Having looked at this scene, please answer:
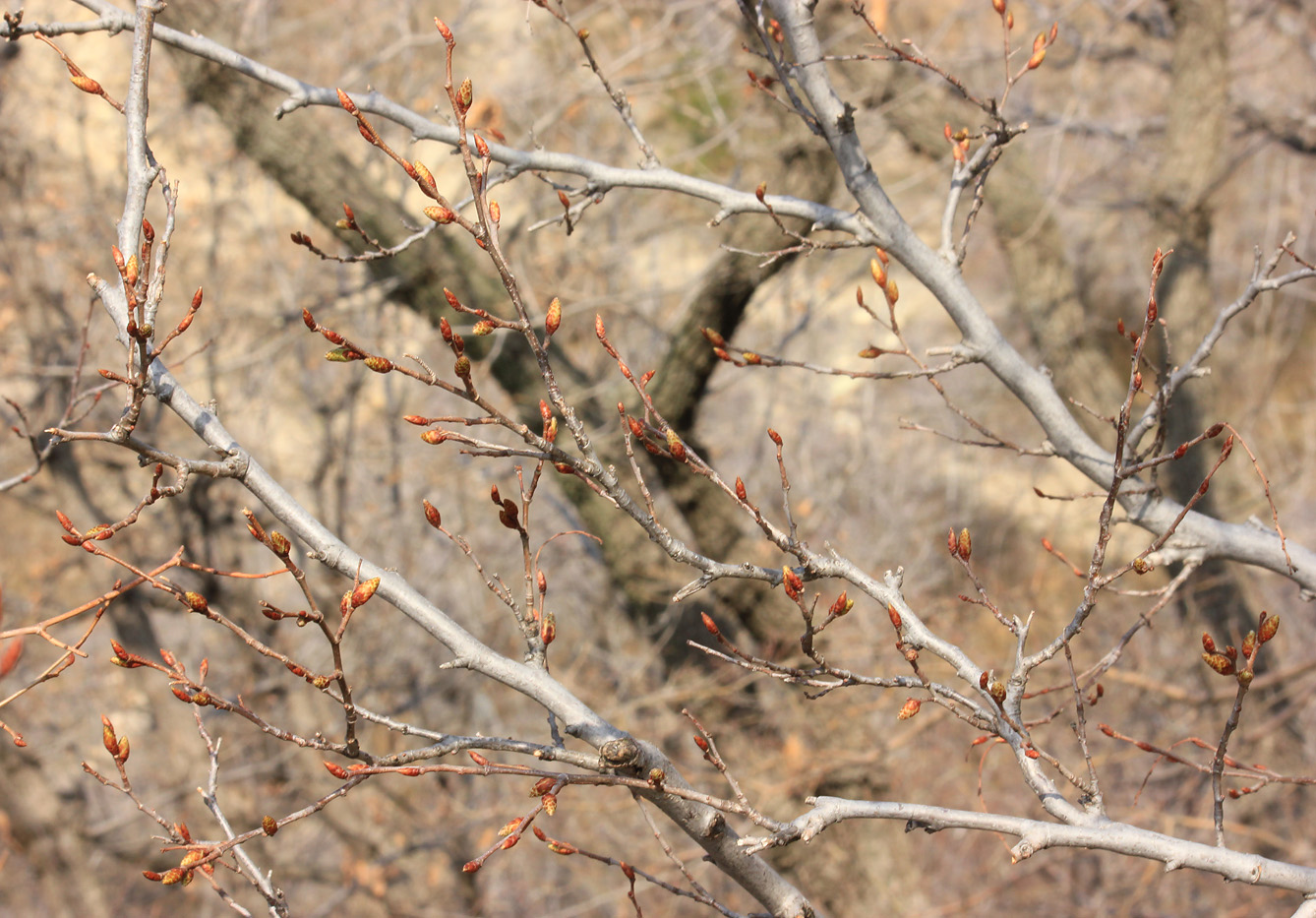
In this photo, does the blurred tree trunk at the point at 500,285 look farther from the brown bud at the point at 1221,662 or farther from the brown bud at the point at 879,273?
the brown bud at the point at 1221,662

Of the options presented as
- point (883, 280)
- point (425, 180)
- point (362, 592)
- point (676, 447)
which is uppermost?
point (883, 280)

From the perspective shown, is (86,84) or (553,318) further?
(86,84)

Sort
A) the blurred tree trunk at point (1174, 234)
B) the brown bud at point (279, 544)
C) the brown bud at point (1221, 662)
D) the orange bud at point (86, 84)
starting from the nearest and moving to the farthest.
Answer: the brown bud at point (279, 544)
the brown bud at point (1221, 662)
the orange bud at point (86, 84)
the blurred tree trunk at point (1174, 234)

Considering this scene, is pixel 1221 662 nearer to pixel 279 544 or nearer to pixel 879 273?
pixel 879 273

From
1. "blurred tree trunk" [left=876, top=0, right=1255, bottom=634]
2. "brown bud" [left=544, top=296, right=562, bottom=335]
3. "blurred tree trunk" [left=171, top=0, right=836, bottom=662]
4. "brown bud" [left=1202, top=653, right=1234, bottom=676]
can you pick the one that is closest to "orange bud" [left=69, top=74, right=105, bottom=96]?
"brown bud" [left=544, top=296, right=562, bottom=335]

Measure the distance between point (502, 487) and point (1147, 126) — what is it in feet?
21.6

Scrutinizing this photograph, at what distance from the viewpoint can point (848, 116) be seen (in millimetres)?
2592

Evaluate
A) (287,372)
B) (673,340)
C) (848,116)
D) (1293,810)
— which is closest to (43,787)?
(287,372)

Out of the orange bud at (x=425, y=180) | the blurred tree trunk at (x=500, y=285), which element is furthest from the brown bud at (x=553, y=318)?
the blurred tree trunk at (x=500, y=285)

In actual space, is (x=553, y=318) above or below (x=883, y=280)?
below

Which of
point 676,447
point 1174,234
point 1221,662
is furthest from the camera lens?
point 1174,234

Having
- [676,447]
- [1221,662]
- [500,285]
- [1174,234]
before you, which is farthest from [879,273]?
[1174,234]

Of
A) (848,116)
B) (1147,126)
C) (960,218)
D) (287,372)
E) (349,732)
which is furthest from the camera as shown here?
(960,218)

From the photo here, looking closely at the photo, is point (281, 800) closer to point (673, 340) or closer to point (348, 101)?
point (673, 340)
